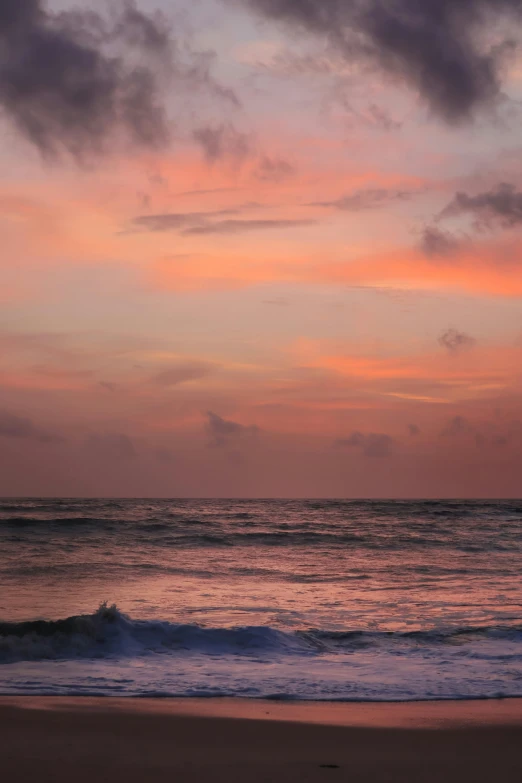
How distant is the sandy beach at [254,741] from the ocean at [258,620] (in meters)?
0.80

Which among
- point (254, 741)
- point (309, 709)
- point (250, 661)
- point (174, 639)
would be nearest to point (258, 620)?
point (174, 639)

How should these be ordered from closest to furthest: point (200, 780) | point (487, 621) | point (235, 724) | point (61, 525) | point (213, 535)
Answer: point (200, 780)
point (235, 724)
point (487, 621)
point (213, 535)
point (61, 525)

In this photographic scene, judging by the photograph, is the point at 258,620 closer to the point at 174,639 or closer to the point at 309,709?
the point at 174,639

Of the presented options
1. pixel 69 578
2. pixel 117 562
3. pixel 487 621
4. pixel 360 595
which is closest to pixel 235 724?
pixel 487 621

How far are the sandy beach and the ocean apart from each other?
80 centimetres

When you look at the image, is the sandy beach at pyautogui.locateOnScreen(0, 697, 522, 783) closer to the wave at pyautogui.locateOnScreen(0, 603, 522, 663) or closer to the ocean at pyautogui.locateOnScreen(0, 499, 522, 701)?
the ocean at pyautogui.locateOnScreen(0, 499, 522, 701)

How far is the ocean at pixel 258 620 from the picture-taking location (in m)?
10.4

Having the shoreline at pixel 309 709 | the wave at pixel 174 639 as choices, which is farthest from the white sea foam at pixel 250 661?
the shoreline at pixel 309 709

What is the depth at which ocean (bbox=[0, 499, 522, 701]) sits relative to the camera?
34.2ft

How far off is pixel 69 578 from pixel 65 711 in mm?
12842

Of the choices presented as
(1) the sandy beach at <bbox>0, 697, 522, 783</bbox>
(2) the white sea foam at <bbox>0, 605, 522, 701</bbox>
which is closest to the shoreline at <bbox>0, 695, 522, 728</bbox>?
(1) the sandy beach at <bbox>0, 697, 522, 783</bbox>

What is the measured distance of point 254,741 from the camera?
293 inches

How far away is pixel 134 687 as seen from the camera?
392 inches

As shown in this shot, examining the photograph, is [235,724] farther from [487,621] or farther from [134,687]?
[487,621]
